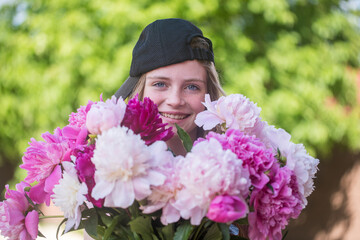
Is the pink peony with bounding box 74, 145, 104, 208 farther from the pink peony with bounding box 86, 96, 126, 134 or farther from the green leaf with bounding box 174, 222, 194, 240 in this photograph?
the green leaf with bounding box 174, 222, 194, 240

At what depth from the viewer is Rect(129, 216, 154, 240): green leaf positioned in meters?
1.04

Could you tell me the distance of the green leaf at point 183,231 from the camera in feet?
3.33

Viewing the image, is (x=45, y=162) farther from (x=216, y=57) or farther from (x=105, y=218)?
(x=216, y=57)

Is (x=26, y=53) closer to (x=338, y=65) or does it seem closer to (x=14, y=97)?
(x=14, y=97)

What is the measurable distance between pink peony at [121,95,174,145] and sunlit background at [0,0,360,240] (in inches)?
168

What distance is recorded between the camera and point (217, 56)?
5.58 m

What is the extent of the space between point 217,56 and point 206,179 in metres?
4.76

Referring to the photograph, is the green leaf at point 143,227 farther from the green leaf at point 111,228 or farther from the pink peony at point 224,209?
the pink peony at point 224,209

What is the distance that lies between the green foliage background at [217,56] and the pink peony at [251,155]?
4223 mm

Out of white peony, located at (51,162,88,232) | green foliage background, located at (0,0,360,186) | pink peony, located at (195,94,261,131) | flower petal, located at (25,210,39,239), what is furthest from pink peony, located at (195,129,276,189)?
green foliage background, located at (0,0,360,186)

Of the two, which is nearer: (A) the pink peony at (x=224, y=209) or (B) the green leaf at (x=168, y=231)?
(A) the pink peony at (x=224, y=209)

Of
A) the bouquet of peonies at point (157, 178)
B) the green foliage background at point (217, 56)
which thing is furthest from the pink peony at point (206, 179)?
the green foliage background at point (217, 56)

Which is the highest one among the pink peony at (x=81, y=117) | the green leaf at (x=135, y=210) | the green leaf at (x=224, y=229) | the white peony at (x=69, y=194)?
the pink peony at (x=81, y=117)

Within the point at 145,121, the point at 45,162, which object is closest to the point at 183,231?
the point at 145,121
